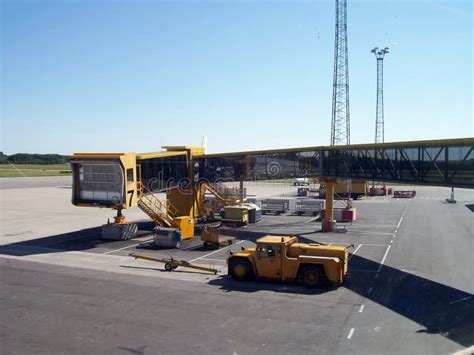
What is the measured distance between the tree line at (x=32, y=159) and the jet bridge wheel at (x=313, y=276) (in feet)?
535

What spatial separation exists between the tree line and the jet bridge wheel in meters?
163

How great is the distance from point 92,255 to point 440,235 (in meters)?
30.6

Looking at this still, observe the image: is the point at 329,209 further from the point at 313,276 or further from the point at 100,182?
the point at 100,182

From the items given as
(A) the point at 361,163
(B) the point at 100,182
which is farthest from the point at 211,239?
(A) the point at 361,163

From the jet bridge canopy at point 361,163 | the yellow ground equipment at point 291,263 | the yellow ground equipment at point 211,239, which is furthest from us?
the yellow ground equipment at point 211,239

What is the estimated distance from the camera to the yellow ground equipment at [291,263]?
79.5 feet

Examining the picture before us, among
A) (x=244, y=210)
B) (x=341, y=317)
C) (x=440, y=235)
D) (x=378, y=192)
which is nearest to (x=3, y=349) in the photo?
(x=341, y=317)

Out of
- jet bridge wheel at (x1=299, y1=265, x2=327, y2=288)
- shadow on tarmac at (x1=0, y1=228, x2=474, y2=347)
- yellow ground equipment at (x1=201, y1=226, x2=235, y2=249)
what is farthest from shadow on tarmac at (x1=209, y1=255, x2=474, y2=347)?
yellow ground equipment at (x1=201, y1=226, x2=235, y2=249)

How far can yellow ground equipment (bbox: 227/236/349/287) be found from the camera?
24219mm

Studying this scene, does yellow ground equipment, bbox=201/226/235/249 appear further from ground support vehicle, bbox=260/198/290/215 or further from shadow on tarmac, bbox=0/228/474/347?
ground support vehicle, bbox=260/198/290/215

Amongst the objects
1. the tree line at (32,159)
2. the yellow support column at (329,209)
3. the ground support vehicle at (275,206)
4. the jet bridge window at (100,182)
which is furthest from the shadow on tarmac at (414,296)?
the tree line at (32,159)

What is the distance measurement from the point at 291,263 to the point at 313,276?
135cm

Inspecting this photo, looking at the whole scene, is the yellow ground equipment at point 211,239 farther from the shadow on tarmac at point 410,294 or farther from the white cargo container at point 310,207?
the white cargo container at point 310,207

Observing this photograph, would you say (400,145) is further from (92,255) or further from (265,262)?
(92,255)
